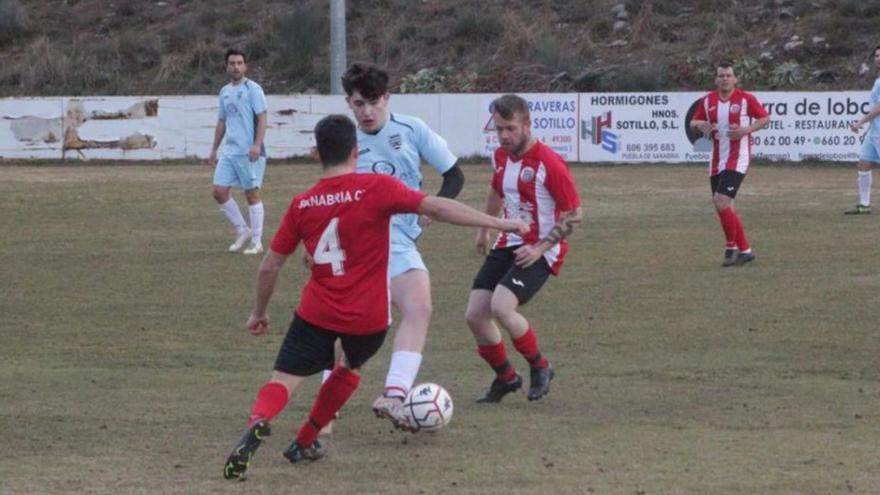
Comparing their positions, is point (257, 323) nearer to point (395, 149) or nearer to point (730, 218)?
point (395, 149)

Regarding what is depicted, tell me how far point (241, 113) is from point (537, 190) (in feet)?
Result: 26.7

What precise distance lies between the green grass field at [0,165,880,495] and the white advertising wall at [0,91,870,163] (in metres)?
11.3

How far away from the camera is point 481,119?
32.2 m

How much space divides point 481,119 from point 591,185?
7.39 metres

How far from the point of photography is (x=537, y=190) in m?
8.40

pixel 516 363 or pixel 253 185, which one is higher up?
pixel 253 185

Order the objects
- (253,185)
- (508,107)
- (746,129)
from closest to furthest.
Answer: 1. (508,107)
2. (746,129)
3. (253,185)

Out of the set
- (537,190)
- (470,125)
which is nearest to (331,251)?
(537,190)

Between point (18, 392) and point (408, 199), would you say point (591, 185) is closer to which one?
point (18, 392)

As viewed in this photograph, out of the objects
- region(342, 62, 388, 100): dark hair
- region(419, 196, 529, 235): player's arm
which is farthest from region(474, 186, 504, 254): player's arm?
region(419, 196, 529, 235): player's arm

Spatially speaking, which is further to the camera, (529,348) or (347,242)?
(529,348)

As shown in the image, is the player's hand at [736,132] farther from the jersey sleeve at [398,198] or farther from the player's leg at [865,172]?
the jersey sleeve at [398,198]

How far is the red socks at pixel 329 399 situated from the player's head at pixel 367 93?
1524mm

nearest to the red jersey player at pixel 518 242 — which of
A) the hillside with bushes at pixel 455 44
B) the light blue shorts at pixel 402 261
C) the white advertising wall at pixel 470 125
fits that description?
the light blue shorts at pixel 402 261
